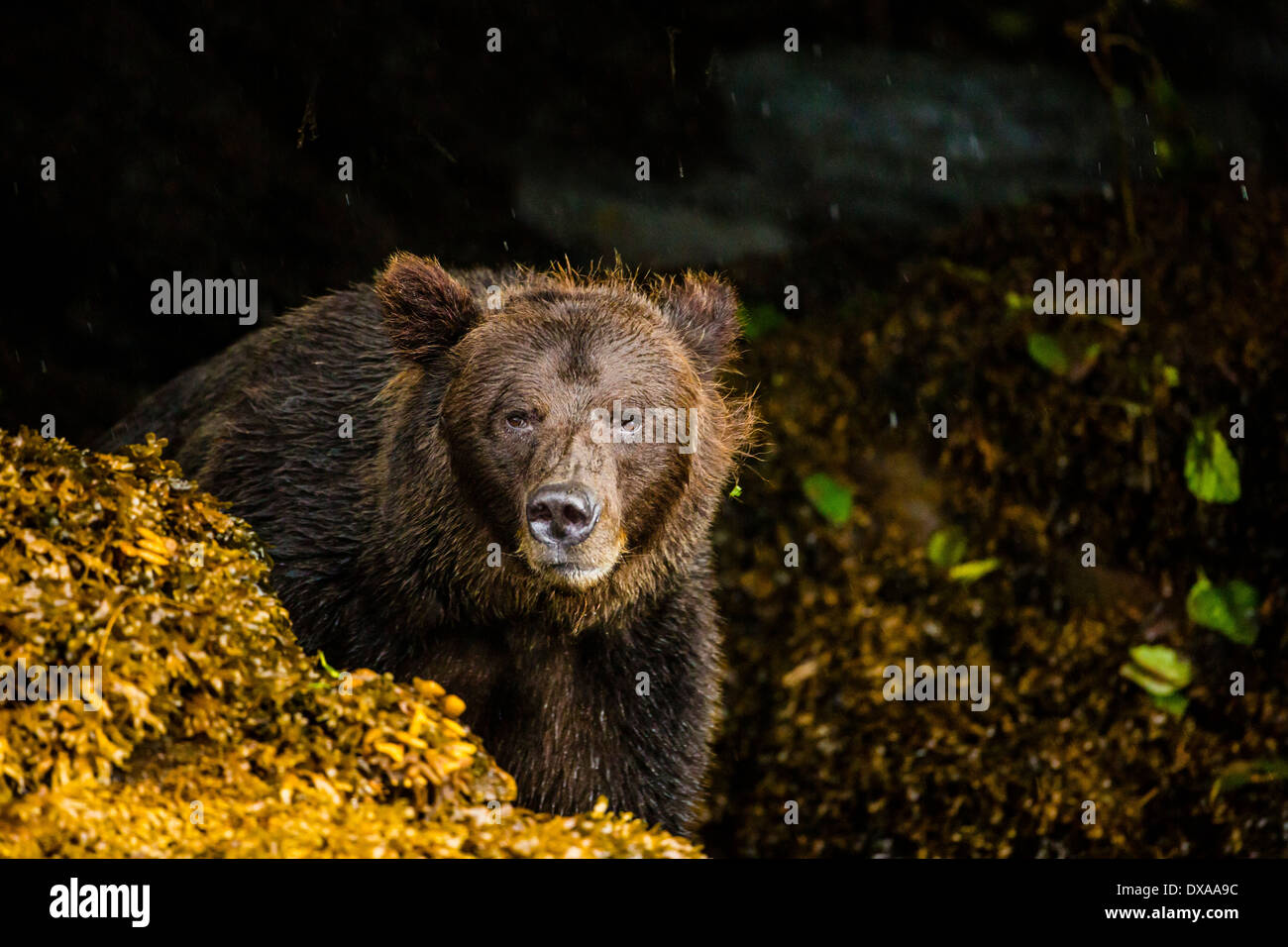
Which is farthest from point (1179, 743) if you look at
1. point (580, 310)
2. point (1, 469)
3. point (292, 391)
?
point (1, 469)

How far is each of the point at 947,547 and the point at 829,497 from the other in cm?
104

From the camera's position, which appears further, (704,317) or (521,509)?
(704,317)

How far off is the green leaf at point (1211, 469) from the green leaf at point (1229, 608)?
0.66m

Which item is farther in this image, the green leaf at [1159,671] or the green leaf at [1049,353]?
the green leaf at [1049,353]

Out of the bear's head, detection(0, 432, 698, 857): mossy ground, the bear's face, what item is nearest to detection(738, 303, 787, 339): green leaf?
the bear's head

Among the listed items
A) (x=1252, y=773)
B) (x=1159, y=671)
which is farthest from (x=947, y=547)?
(x=1252, y=773)

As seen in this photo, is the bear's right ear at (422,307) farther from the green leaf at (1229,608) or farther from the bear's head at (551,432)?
the green leaf at (1229,608)

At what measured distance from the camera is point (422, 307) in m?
5.87

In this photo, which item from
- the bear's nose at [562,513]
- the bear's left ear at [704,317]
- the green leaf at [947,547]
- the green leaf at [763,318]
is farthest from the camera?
the green leaf at [763,318]

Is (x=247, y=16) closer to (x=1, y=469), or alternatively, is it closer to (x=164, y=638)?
(x=1, y=469)

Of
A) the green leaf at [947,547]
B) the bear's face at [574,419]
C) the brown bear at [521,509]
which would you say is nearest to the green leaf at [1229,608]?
the green leaf at [947,547]

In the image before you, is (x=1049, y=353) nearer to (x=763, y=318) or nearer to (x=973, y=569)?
(x=973, y=569)

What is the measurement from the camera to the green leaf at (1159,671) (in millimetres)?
9414

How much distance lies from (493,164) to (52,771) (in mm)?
6647
